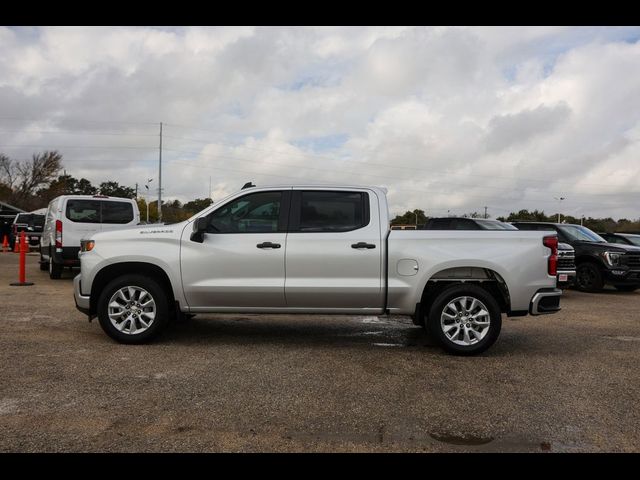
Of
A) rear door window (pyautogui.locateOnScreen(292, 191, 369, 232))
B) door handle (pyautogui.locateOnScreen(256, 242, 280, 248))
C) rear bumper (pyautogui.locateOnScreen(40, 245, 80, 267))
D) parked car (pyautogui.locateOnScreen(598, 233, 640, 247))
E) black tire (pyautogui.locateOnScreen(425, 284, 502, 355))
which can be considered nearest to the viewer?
black tire (pyautogui.locateOnScreen(425, 284, 502, 355))

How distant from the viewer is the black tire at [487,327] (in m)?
6.23

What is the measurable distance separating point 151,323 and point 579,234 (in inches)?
444

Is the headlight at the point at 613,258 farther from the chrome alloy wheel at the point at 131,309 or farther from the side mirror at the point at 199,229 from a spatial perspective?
the chrome alloy wheel at the point at 131,309

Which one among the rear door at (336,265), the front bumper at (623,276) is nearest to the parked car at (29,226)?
the rear door at (336,265)

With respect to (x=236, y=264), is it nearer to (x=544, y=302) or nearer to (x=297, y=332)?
(x=297, y=332)

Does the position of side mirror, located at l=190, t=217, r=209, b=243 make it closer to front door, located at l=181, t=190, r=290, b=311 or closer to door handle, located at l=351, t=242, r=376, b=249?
front door, located at l=181, t=190, r=290, b=311

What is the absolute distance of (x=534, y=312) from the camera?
20.6 ft

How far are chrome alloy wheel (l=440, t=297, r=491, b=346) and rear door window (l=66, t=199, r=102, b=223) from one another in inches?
370

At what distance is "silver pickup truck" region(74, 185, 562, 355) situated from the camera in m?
6.28

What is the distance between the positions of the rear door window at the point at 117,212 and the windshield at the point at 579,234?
10705 mm

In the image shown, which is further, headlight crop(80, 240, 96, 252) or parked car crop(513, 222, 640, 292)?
parked car crop(513, 222, 640, 292)

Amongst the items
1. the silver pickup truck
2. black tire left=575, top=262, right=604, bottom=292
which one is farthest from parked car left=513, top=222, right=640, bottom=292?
the silver pickup truck

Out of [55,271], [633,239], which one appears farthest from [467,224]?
[55,271]

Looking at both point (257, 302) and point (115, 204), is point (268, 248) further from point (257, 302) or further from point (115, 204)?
point (115, 204)
